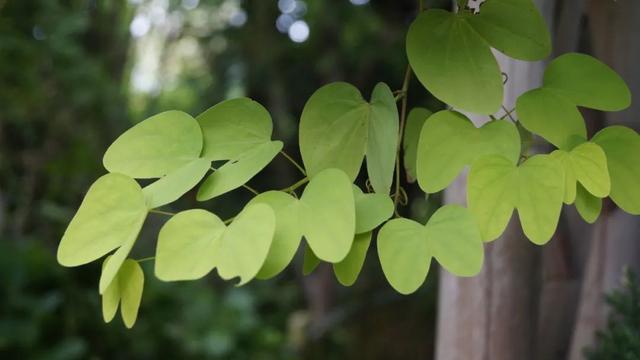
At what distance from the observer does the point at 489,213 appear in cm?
30

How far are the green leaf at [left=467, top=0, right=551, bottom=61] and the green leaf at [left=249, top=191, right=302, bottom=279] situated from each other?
0.14 metres

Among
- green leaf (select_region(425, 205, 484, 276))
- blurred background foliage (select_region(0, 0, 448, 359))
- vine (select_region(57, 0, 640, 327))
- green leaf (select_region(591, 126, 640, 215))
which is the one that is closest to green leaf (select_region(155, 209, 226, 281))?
vine (select_region(57, 0, 640, 327))

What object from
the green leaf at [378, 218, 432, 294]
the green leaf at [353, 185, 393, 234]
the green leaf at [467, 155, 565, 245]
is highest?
the green leaf at [467, 155, 565, 245]

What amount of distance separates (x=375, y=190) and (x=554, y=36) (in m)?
0.35

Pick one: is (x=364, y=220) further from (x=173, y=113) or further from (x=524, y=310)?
(x=524, y=310)

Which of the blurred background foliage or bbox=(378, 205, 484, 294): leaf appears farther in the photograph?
the blurred background foliage

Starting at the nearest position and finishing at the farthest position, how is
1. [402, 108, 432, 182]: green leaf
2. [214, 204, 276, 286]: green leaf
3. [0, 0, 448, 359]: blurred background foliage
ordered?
[214, 204, 276, 286]: green leaf → [402, 108, 432, 182]: green leaf → [0, 0, 448, 359]: blurred background foliage

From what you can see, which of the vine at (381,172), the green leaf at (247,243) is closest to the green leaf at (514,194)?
the vine at (381,172)

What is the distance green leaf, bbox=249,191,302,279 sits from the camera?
0.96 ft

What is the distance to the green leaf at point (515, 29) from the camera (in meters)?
0.33

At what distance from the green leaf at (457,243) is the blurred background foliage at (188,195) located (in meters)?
1.66

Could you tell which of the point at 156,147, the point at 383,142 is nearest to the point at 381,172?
the point at 383,142

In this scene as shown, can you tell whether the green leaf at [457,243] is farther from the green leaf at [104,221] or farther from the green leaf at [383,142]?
the green leaf at [104,221]

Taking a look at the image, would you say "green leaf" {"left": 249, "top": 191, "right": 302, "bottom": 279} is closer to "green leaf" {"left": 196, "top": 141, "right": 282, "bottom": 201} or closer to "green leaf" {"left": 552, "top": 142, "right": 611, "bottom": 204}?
"green leaf" {"left": 196, "top": 141, "right": 282, "bottom": 201}
